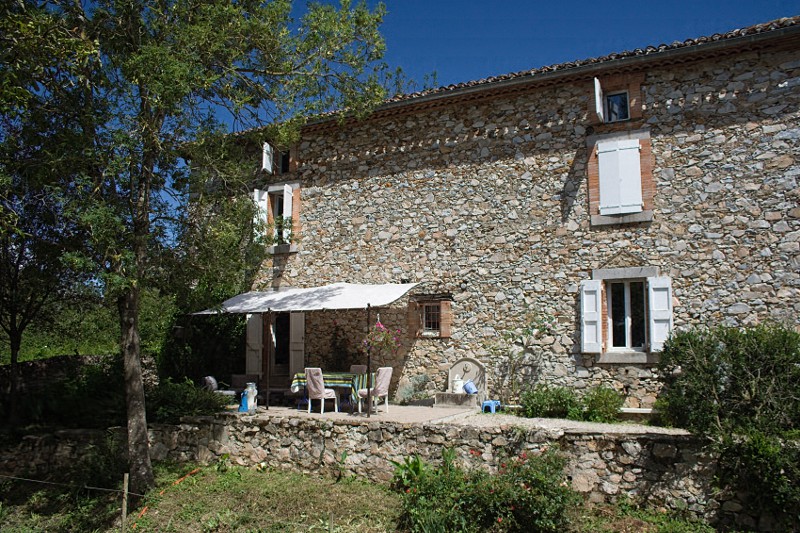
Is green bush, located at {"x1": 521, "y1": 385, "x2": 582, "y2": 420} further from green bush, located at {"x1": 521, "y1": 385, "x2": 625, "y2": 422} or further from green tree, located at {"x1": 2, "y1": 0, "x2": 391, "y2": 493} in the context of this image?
green tree, located at {"x1": 2, "y1": 0, "x2": 391, "y2": 493}

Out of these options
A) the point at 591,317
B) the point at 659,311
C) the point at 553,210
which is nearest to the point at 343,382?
the point at 591,317

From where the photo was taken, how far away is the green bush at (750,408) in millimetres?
6641

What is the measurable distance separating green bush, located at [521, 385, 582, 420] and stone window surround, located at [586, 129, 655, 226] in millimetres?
3057

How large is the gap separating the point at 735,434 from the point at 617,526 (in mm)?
1778

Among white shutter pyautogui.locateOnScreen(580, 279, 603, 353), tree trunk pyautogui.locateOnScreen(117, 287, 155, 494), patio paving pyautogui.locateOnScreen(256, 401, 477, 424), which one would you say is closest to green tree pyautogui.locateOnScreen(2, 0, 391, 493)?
tree trunk pyautogui.locateOnScreen(117, 287, 155, 494)

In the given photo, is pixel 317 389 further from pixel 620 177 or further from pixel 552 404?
pixel 620 177

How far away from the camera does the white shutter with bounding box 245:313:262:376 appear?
13.4 meters

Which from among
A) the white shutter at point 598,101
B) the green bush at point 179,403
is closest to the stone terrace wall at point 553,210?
the white shutter at point 598,101

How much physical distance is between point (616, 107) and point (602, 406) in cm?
532

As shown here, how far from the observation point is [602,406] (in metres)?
9.70

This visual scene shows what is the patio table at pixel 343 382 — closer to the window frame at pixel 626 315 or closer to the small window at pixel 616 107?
the window frame at pixel 626 315

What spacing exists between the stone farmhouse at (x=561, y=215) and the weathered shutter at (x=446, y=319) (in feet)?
0.09

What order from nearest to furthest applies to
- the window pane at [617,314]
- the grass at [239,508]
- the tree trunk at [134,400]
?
the grass at [239,508] < the tree trunk at [134,400] < the window pane at [617,314]

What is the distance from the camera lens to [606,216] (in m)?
10.6
